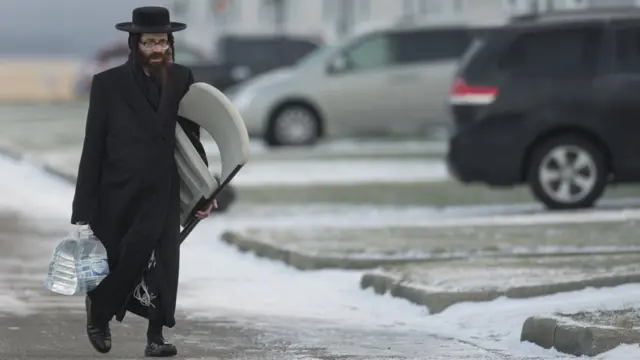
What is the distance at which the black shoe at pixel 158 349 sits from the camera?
9453 mm

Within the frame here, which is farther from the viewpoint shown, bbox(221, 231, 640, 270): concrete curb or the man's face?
bbox(221, 231, 640, 270): concrete curb

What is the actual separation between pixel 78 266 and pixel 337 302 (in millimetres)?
3437

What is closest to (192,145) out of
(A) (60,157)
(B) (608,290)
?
(B) (608,290)

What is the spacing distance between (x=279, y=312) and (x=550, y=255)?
2.90 meters

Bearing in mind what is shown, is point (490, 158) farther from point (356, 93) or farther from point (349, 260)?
point (356, 93)

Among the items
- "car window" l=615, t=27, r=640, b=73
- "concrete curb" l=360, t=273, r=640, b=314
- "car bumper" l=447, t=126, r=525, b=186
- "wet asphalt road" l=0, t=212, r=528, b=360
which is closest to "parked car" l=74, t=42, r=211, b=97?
"car window" l=615, t=27, r=640, b=73

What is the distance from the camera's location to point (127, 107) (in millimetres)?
9141

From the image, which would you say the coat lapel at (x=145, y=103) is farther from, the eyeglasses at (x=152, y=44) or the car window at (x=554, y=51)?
the car window at (x=554, y=51)

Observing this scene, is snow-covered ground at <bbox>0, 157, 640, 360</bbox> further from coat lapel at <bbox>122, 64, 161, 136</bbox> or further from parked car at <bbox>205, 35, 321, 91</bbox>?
parked car at <bbox>205, 35, 321, 91</bbox>

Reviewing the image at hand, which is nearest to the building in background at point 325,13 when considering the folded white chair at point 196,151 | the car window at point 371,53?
the car window at point 371,53

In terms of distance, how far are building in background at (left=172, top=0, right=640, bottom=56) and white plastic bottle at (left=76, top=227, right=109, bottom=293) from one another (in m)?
19.7

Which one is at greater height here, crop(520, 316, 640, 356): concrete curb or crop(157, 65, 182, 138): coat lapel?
crop(157, 65, 182, 138): coat lapel

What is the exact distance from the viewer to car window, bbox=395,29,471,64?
29234mm

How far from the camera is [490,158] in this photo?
17.9m
